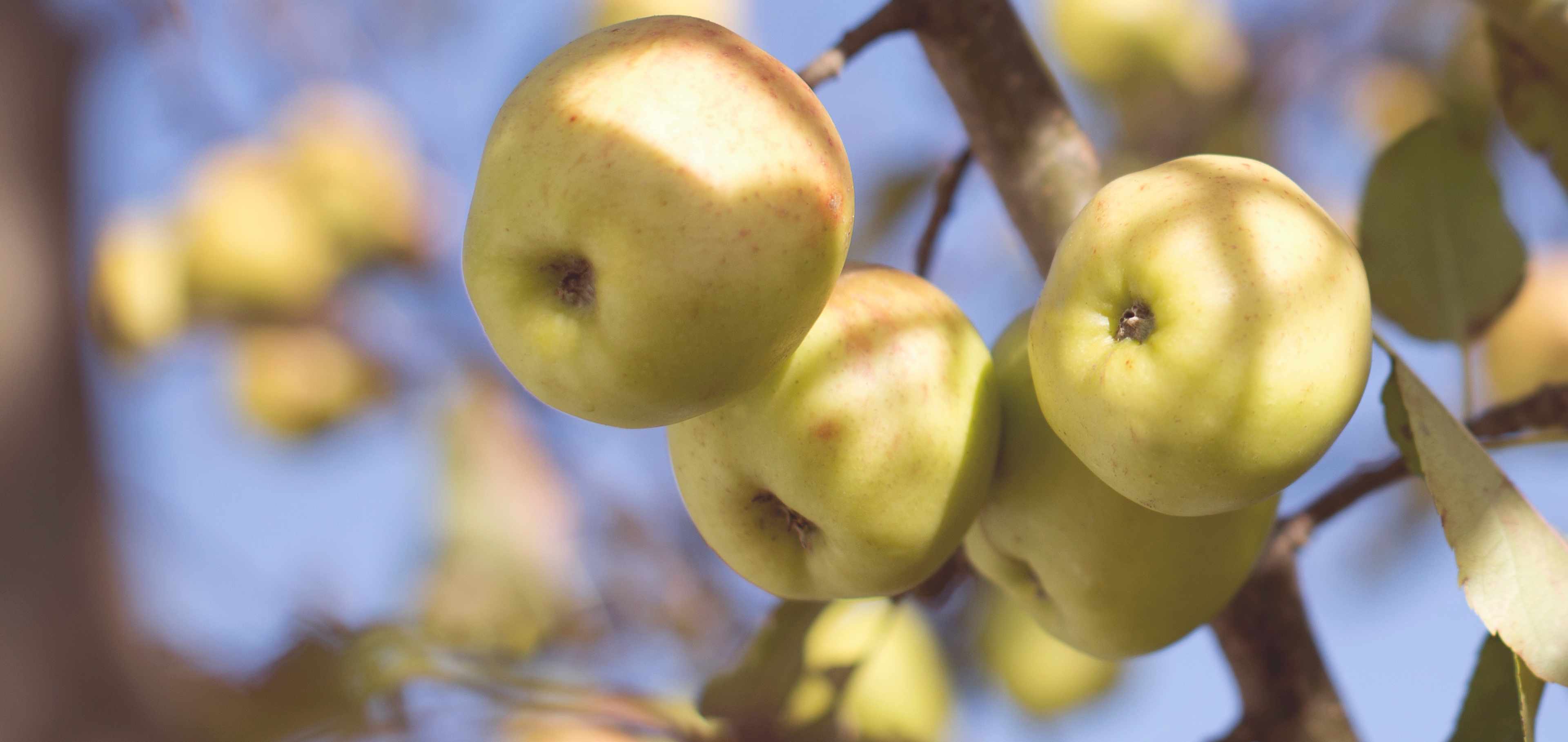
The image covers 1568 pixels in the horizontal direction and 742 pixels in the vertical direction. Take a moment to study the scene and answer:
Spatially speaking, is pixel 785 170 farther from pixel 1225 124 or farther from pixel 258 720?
pixel 1225 124

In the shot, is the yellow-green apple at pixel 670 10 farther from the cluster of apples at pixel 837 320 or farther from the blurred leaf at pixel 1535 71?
the cluster of apples at pixel 837 320

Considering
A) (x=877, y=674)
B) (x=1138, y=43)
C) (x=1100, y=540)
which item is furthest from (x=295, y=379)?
(x=1100, y=540)

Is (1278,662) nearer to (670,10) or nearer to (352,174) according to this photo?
(670,10)

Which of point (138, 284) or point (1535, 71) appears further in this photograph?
point (138, 284)

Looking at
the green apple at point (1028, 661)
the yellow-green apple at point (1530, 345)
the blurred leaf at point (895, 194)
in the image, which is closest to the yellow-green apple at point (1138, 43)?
the blurred leaf at point (895, 194)

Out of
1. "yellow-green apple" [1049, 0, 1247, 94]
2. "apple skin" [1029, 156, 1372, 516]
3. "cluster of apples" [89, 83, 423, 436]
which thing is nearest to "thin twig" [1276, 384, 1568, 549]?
"apple skin" [1029, 156, 1372, 516]

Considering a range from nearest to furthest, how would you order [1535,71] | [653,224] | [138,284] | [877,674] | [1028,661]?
[653,224] < [1535,71] < [877,674] < [1028,661] < [138,284]

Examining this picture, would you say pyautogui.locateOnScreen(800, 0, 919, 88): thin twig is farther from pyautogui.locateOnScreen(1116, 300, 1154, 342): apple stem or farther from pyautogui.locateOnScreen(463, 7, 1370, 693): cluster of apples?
pyautogui.locateOnScreen(1116, 300, 1154, 342): apple stem
